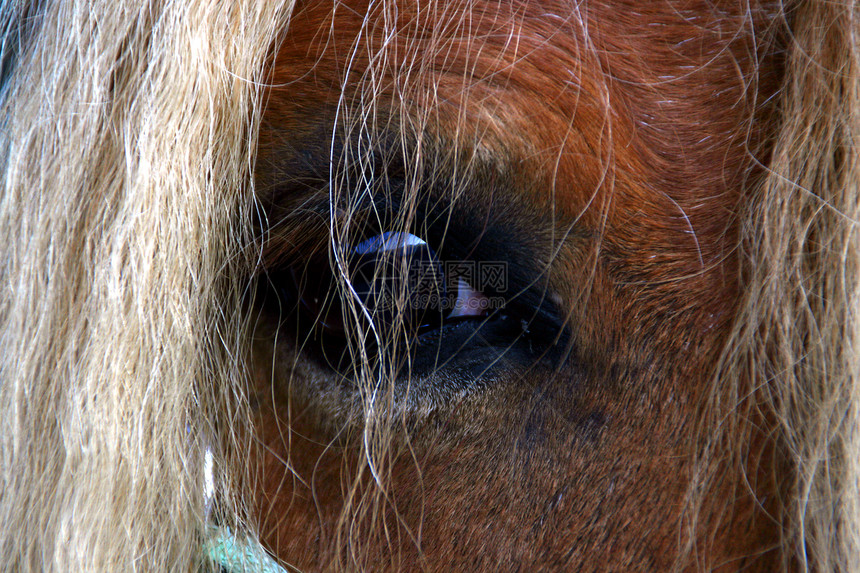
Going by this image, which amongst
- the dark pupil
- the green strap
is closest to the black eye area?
the dark pupil

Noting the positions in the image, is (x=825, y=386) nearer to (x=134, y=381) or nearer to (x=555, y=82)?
(x=555, y=82)

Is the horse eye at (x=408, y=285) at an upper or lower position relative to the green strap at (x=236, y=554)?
upper

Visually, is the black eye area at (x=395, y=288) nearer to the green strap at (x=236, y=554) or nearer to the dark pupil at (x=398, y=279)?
the dark pupil at (x=398, y=279)

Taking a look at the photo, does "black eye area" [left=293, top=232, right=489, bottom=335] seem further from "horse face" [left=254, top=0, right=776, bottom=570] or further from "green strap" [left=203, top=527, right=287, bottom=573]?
"green strap" [left=203, top=527, right=287, bottom=573]

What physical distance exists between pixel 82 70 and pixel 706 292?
2.06ft

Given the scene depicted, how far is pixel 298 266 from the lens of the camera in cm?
58

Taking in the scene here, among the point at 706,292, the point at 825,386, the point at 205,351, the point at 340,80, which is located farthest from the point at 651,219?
the point at 205,351

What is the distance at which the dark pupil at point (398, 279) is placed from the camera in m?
0.56

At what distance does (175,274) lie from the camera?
49 centimetres

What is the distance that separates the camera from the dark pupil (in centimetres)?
56

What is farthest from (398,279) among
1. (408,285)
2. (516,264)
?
(516,264)

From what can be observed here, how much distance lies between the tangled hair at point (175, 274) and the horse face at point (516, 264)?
0.07ft

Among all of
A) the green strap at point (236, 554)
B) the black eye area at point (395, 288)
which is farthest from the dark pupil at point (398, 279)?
the green strap at point (236, 554)

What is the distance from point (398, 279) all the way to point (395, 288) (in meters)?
0.01
